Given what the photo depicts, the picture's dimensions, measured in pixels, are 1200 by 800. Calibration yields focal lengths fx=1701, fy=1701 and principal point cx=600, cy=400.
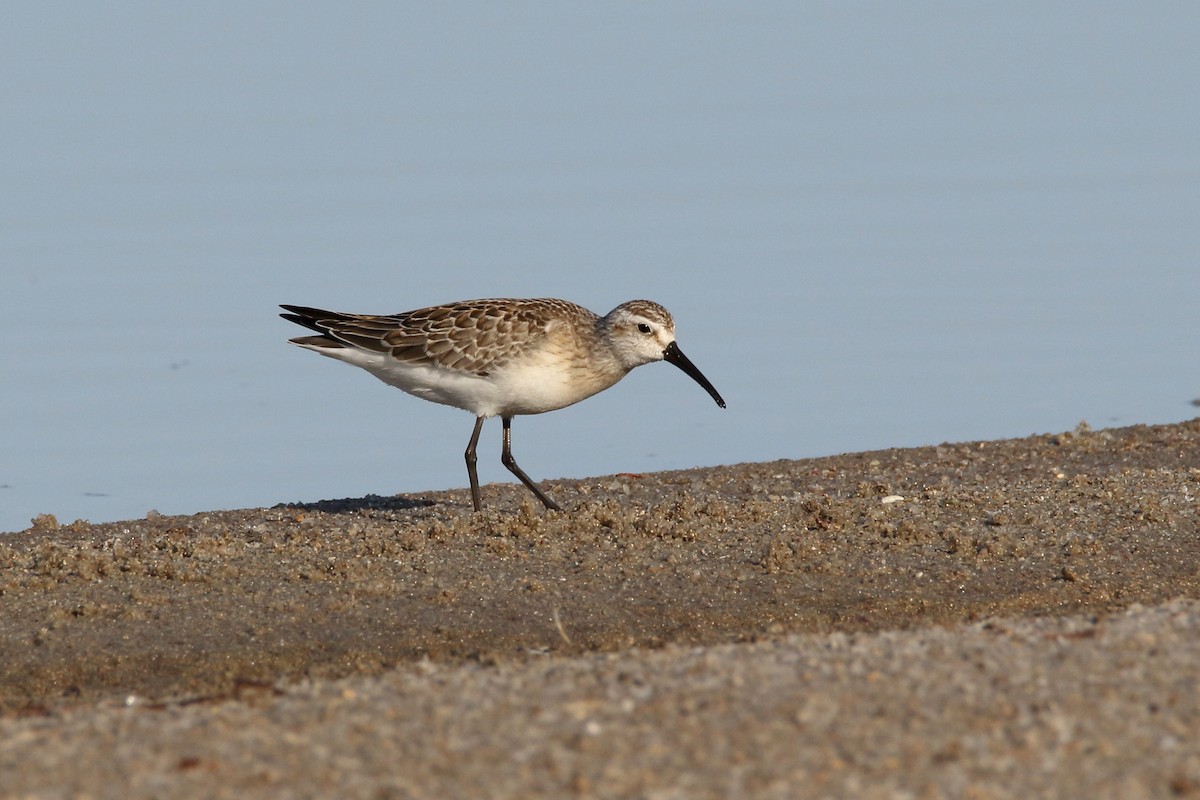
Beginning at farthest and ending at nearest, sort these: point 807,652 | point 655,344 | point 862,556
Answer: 1. point 655,344
2. point 862,556
3. point 807,652

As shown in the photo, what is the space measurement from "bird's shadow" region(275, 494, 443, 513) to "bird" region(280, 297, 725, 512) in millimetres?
796

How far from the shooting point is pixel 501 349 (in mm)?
12422

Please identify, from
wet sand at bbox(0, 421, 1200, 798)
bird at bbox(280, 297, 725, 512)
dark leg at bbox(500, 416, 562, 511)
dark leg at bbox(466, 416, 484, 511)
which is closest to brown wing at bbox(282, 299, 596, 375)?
bird at bbox(280, 297, 725, 512)

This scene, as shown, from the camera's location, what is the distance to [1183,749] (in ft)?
18.9

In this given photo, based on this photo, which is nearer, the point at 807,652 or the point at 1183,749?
the point at 1183,749

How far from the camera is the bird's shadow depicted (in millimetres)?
13047

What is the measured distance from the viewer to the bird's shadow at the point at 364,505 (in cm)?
1305

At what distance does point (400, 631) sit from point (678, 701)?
3501 millimetres

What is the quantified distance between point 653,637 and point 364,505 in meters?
4.56

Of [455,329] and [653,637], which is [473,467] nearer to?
[455,329]

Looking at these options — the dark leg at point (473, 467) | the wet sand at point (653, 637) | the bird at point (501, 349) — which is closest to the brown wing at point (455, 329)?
the bird at point (501, 349)

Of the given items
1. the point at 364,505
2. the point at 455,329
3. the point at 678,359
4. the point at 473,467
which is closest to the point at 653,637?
the point at 473,467

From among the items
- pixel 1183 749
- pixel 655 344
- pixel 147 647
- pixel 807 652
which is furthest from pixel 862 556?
pixel 1183 749

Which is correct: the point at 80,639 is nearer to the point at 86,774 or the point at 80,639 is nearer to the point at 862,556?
the point at 86,774
